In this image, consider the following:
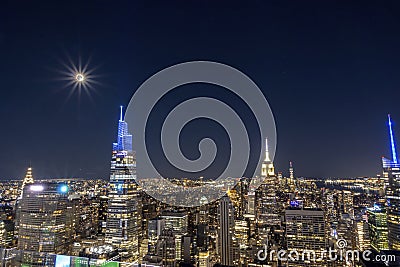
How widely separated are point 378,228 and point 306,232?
3296mm

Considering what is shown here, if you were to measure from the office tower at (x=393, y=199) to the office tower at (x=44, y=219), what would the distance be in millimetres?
10062

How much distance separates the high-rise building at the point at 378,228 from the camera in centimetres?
A: 841

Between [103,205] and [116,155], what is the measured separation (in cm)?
228

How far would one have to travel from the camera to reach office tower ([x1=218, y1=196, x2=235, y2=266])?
8.54 metres

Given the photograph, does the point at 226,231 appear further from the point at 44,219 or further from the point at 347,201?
the point at 44,219

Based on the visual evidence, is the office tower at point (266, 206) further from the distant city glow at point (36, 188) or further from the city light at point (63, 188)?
the distant city glow at point (36, 188)

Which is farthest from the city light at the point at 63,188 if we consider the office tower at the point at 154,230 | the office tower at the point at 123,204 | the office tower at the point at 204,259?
the office tower at the point at 204,259

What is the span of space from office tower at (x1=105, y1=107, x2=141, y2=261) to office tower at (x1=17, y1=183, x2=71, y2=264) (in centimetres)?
173

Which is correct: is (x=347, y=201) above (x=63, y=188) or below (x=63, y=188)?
below

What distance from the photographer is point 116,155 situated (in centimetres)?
1132

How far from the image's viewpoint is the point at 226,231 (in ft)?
31.0

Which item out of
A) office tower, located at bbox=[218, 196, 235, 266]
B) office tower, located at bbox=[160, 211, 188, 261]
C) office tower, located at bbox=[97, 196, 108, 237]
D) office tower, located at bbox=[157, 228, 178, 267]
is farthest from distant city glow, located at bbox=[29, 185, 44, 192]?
office tower, located at bbox=[218, 196, 235, 266]

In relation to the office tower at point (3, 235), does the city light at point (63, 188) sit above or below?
above

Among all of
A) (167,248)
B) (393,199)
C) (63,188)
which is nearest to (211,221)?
(167,248)
